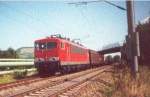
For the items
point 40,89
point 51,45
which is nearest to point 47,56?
point 51,45

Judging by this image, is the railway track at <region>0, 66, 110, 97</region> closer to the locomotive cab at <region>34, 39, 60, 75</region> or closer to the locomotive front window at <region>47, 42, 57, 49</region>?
the locomotive cab at <region>34, 39, 60, 75</region>

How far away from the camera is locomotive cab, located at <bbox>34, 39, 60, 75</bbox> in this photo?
84.1ft

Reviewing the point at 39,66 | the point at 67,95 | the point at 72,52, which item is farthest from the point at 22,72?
the point at 67,95

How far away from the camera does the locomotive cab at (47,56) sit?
25625 millimetres

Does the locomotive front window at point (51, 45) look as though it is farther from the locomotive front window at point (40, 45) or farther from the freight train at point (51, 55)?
the locomotive front window at point (40, 45)

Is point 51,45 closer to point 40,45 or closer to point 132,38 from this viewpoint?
point 40,45

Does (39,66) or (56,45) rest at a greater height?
(56,45)

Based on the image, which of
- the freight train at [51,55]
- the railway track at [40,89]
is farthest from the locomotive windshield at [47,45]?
the railway track at [40,89]

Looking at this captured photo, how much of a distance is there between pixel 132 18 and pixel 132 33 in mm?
730

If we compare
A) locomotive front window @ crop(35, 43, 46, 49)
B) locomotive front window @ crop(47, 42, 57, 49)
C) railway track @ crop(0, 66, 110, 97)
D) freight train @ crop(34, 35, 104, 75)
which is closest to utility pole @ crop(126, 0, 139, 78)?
railway track @ crop(0, 66, 110, 97)

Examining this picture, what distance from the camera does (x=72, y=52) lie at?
31.5 meters

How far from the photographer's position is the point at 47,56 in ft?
85.9

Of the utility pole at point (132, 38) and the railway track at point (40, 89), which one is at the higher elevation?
the utility pole at point (132, 38)

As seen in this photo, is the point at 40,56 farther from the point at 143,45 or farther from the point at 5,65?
the point at 143,45
